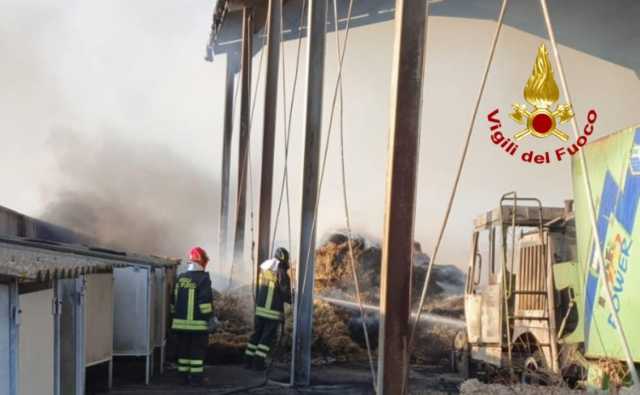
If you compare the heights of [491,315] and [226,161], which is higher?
[226,161]

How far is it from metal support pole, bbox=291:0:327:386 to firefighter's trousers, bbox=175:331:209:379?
1102 millimetres

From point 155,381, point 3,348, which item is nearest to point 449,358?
point 155,381

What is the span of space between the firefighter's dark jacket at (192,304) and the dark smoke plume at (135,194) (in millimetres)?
13083

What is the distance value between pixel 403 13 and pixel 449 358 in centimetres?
700

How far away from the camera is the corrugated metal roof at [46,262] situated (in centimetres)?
474

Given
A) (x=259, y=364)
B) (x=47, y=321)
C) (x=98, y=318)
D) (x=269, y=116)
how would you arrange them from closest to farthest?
(x=47, y=321), (x=98, y=318), (x=259, y=364), (x=269, y=116)

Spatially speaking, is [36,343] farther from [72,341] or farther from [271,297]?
[271,297]

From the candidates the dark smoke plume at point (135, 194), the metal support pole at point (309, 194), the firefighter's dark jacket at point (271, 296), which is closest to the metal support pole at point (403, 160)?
the metal support pole at point (309, 194)

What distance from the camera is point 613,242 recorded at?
6.53m

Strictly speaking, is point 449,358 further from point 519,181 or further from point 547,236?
point 519,181

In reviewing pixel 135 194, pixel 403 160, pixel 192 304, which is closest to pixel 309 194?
pixel 192 304

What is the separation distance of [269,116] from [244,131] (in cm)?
426

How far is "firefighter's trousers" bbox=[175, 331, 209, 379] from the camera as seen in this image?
32.3ft

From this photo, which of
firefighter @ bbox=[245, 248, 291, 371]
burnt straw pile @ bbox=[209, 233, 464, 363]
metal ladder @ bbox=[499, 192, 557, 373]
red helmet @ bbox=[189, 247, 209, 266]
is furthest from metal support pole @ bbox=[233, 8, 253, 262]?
metal ladder @ bbox=[499, 192, 557, 373]
